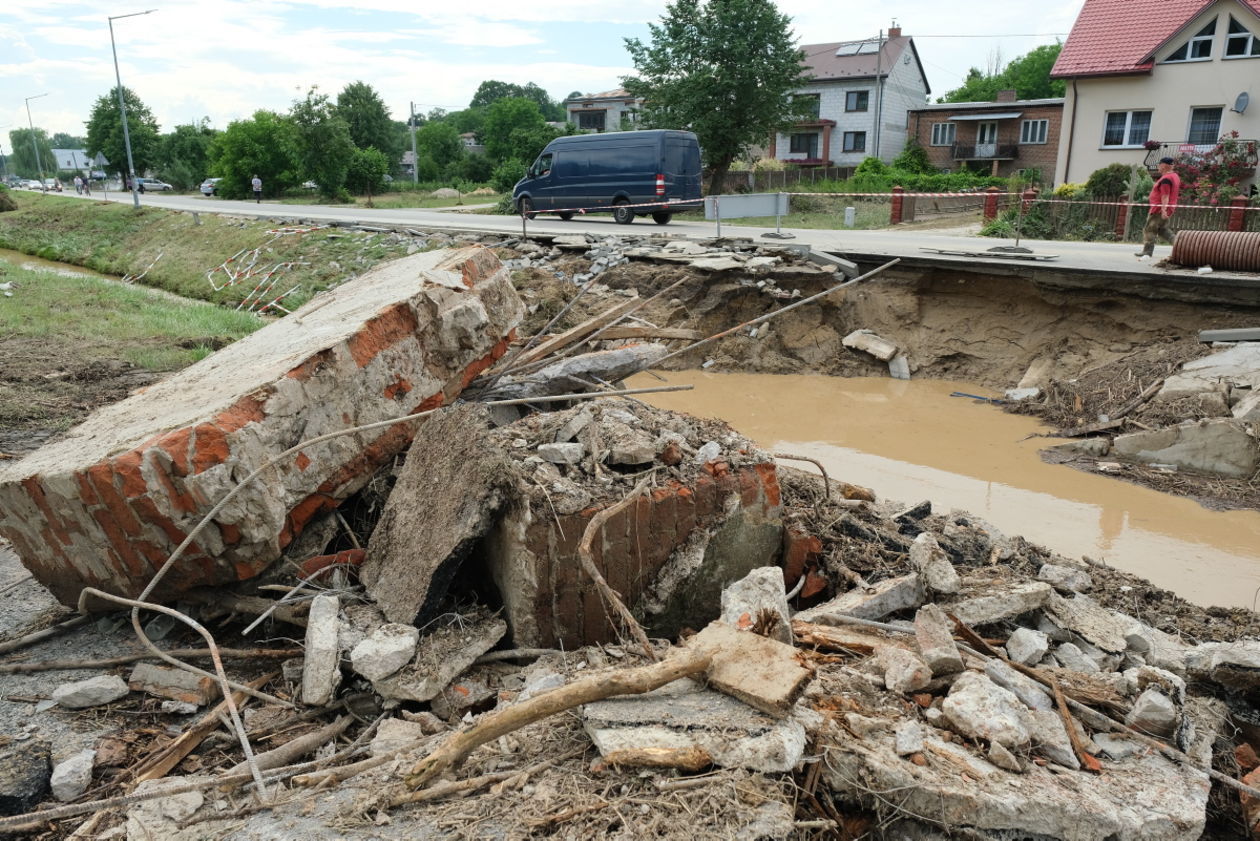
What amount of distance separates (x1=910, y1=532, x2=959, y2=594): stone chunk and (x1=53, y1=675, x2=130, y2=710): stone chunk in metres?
3.70

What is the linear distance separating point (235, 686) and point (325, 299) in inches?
132

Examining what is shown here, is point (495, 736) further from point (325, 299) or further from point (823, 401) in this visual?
point (823, 401)

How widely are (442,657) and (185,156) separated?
222ft

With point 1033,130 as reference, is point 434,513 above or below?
below

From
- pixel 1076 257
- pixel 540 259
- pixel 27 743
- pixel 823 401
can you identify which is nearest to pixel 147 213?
pixel 540 259

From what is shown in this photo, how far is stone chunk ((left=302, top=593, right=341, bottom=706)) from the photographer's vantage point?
3.48m

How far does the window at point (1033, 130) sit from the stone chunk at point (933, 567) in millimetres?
42020

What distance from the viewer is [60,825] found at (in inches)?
115

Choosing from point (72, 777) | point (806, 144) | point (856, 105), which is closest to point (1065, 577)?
point (72, 777)

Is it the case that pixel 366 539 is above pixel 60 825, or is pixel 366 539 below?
above

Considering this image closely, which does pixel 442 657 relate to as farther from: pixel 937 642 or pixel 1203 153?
pixel 1203 153

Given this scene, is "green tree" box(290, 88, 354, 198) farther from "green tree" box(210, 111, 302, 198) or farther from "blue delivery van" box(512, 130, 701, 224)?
"blue delivery van" box(512, 130, 701, 224)

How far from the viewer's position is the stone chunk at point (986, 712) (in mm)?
2814

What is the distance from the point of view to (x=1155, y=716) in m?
3.16
